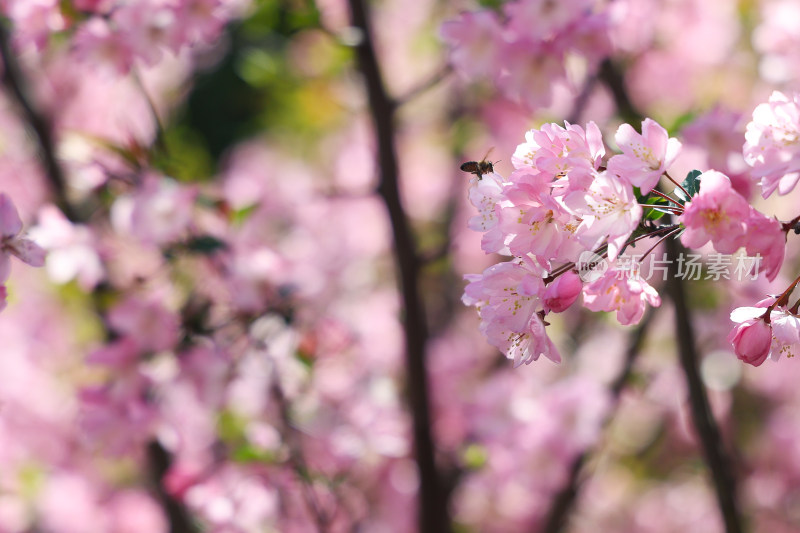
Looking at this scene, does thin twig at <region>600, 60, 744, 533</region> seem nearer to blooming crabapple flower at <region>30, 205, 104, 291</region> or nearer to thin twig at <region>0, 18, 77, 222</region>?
blooming crabapple flower at <region>30, 205, 104, 291</region>

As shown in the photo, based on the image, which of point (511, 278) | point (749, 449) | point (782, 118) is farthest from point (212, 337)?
point (749, 449)

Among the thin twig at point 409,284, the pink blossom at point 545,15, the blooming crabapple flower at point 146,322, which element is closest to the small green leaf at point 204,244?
the blooming crabapple flower at point 146,322

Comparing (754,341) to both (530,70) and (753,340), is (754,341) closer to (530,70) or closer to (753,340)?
(753,340)

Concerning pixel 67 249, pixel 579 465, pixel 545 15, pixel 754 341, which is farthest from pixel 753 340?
pixel 67 249

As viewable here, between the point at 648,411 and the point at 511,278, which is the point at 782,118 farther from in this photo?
the point at 648,411

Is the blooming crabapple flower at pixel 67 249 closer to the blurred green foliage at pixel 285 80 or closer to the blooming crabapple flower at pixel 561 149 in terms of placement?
the blurred green foliage at pixel 285 80
